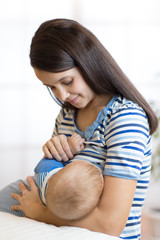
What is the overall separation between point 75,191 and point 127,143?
0.25 m

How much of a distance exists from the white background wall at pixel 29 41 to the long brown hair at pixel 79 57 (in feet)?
6.76

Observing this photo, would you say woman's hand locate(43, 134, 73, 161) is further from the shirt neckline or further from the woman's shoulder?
the woman's shoulder

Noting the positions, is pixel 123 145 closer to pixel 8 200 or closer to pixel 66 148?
pixel 66 148

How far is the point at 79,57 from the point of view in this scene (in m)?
1.26

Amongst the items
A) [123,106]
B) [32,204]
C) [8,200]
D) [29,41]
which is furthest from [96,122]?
[29,41]

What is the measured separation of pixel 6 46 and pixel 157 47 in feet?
4.92

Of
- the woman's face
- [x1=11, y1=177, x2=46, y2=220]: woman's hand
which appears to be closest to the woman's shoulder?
the woman's face

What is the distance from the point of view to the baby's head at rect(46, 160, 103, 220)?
112 centimetres

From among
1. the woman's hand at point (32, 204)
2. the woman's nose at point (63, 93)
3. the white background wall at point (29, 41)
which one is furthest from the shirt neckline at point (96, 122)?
the white background wall at point (29, 41)

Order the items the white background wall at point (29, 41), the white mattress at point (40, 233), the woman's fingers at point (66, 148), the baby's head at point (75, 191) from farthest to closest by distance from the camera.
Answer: the white background wall at point (29, 41)
the woman's fingers at point (66, 148)
the baby's head at point (75, 191)
the white mattress at point (40, 233)

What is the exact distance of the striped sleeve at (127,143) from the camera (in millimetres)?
1171

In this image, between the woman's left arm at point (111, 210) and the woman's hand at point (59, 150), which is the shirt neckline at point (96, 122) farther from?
the woman's left arm at point (111, 210)

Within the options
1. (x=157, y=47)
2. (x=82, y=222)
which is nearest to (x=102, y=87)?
(x=82, y=222)

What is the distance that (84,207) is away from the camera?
44.2 inches
